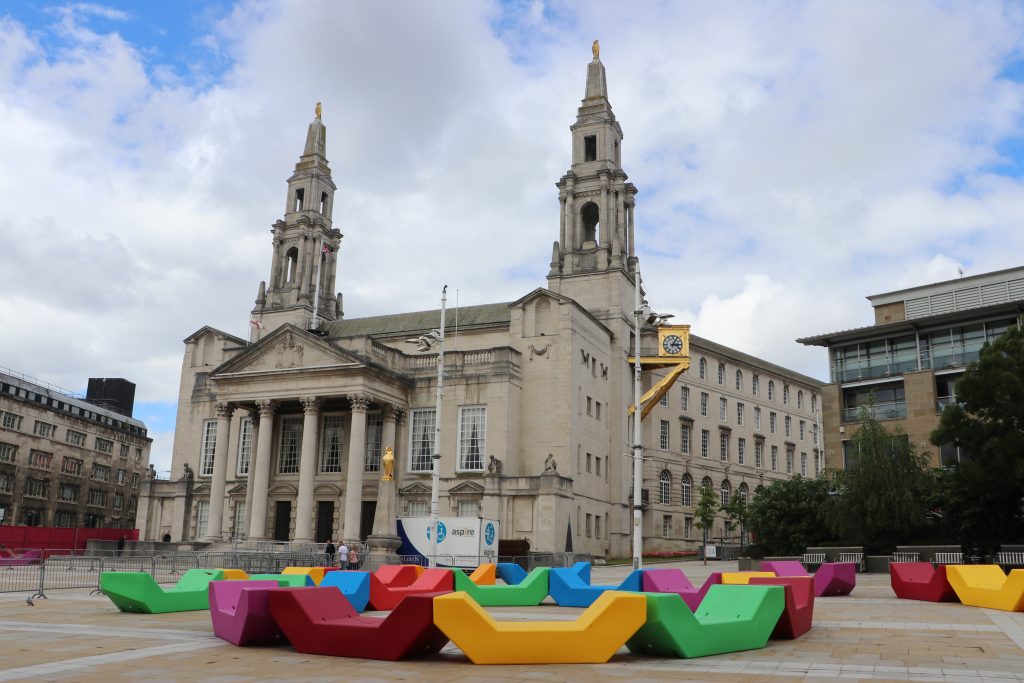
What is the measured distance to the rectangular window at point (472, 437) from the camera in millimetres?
51656

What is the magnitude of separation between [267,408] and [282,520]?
306 inches

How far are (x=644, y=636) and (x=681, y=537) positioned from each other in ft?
182

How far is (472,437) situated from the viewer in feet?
171

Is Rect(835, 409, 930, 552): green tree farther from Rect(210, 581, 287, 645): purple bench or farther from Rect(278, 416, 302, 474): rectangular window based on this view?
Rect(210, 581, 287, 645): purple bench

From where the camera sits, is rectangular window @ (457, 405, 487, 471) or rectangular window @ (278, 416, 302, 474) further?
rectangular window @ (278, 416, 302, 474)

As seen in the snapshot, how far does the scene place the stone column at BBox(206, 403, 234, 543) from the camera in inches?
2064

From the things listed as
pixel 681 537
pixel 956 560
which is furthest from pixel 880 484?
pixel 681 537

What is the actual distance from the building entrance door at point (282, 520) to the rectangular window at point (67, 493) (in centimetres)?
3967

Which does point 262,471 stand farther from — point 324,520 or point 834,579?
point 834,579

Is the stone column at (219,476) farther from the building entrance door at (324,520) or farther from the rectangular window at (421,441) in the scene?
the rectangular window at (421,441)

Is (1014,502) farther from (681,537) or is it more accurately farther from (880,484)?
(681,537)

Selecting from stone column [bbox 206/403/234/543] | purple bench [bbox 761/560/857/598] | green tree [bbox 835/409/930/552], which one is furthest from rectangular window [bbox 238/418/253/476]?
purple bench [bbox 761/560/857/598]

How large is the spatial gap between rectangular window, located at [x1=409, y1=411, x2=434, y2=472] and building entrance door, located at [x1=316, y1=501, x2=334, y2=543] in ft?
19.0

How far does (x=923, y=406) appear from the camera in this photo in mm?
50656
